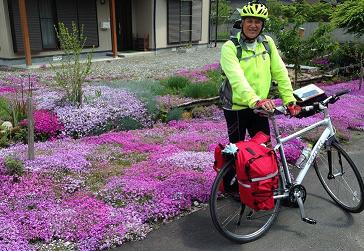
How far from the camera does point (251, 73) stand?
368 centimetres

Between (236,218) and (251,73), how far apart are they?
1494 mm

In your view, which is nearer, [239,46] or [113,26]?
[239,46]

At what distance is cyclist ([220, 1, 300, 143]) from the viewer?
11.4ft

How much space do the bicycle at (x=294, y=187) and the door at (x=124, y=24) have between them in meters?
17.5

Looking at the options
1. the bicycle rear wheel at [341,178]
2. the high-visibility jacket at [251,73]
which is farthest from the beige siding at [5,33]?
the bicycle rear wheel at [341,178]

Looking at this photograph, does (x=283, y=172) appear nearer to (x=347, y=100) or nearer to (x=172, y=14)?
(x=347, y=100)

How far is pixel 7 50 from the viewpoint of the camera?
14820 millimetres

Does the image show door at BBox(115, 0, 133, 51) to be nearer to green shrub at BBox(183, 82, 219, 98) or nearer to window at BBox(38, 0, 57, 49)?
window at BBox(38, 0, 57, 49)

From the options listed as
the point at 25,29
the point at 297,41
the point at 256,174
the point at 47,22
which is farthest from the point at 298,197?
the point at 47,22

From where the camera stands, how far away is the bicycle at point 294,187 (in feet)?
11.7

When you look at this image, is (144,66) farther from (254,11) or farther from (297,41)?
(254,11)

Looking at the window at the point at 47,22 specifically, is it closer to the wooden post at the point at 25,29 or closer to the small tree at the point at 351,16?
the wooden post at the point at 25,29

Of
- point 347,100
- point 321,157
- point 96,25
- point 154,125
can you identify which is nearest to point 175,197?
point 321,157

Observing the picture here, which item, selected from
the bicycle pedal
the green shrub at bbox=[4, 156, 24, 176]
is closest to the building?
the green shrub at bbox=[4, 156, 24, 176]
